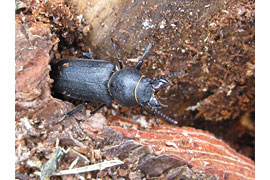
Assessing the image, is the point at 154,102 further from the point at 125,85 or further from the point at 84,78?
the point at 84,78

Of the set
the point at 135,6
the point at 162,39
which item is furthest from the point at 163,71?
the point at 135,6

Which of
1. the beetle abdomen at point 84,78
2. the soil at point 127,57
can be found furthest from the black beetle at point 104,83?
the soil at point 127,57

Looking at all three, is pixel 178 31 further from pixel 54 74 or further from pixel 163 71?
pixel 54 74

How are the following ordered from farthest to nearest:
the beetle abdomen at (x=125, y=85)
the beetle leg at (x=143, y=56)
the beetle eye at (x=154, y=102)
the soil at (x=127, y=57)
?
the beetle abdomen at (x=125, y=85) < the beetle eye at (x=154, y=102) < the beetle leg at (x=143, y=56) < the soil at (x=127, y=57)

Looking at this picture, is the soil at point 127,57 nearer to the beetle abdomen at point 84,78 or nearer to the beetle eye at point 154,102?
the beetle abdomen at point 84,78

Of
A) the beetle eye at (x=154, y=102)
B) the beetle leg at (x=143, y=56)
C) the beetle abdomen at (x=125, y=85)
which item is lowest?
the beetle eye at (x=154, y=102)

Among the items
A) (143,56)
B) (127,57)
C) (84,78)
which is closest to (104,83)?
(84,78)

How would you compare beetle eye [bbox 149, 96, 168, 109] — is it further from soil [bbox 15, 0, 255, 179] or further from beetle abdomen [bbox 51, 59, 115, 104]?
beetle abdomen [bbox 51, 59, 115, 104]
